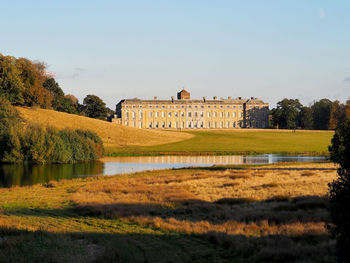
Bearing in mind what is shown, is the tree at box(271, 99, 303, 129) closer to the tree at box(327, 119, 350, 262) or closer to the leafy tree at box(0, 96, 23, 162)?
the leafy tree at box(0, 96, 23, 162)

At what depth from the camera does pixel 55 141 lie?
4259 centimetres

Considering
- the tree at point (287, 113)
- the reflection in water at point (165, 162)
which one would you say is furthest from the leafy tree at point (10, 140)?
the tree at point (287, 113)

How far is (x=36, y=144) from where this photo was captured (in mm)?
41031

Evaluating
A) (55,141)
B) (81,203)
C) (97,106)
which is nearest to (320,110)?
(97,106)

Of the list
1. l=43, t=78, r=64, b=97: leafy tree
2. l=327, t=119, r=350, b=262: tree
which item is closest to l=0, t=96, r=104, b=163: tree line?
l=327, t=119, r=350, b=262: tree

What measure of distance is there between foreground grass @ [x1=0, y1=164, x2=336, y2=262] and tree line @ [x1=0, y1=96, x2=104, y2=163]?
2356 centimetres

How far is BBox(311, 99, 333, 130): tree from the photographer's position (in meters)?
117

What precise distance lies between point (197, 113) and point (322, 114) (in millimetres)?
40903

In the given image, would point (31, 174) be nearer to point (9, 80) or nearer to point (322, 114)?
point (9, 80)

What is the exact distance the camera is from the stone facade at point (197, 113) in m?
136

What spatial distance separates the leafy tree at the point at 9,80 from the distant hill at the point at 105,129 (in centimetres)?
428

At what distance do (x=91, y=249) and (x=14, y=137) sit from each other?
35.2m

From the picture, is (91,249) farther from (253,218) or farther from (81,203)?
(81,203)

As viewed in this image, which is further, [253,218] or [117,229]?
[253,218]
